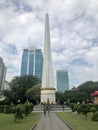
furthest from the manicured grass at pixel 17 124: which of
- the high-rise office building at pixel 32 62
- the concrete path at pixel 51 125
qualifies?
the high-rise office building at pixel 32 62

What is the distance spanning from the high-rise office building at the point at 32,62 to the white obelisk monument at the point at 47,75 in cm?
8458

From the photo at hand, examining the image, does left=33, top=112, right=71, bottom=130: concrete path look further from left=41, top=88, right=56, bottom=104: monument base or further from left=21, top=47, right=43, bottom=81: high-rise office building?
left=21, top=47, right=43, bottom=81: high-rise office building

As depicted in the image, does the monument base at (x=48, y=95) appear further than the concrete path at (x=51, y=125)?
Yes

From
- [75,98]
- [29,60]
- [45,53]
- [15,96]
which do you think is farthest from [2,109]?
[29,60]

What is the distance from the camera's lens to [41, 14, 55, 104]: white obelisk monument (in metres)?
55.9

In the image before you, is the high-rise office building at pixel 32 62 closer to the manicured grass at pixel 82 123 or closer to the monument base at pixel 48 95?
the monument base at pixel 48 95

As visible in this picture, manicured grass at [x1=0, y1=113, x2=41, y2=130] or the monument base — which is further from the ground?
the monument base

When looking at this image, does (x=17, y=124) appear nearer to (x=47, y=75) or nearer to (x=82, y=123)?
(x=82, y=123)

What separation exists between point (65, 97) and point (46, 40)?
2649cm

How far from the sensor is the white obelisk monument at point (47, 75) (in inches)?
2202

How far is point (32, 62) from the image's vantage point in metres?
148

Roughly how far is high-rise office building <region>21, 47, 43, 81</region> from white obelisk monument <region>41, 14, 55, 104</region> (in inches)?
3330

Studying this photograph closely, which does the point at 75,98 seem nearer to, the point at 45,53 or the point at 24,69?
the point at 45,53

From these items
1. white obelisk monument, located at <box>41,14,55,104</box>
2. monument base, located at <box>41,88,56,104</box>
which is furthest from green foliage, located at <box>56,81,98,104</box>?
monument base, located at <box>41,88,56,104</box>
